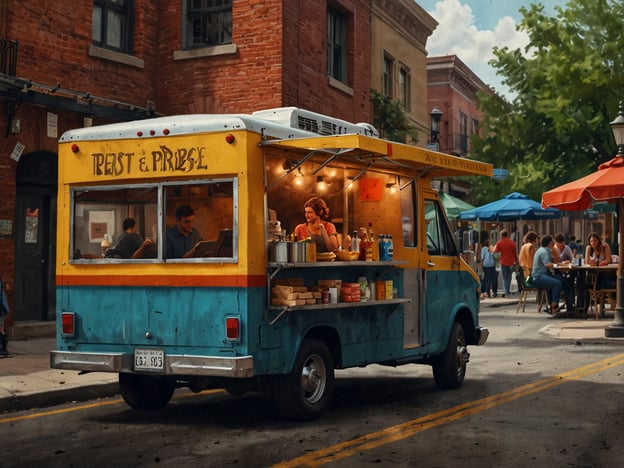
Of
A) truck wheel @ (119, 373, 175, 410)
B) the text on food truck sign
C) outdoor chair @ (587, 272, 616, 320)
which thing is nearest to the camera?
the text on food truck sign

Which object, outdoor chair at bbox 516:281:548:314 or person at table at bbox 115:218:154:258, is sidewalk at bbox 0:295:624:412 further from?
outdoor chair at bbox 516:281:548:314

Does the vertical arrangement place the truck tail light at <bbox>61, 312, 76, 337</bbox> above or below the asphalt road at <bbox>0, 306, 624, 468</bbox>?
above

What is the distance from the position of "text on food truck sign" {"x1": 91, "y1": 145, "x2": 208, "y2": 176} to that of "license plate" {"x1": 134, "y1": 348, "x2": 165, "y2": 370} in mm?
1631

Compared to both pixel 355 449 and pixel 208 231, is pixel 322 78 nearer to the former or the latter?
pixel 208 231

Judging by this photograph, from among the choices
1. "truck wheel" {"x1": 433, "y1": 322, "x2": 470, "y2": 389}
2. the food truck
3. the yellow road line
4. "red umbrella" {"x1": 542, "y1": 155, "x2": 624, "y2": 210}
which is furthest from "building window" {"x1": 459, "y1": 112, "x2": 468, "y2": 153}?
the food truck

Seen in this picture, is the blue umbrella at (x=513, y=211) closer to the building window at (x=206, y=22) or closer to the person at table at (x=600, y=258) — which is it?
the person at table at (x=600, y=258)

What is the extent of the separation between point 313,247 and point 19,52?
8667 mm

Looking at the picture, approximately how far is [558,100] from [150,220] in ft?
84.2

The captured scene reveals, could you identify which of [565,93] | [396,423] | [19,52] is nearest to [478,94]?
[565,93]

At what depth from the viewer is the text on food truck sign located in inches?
344

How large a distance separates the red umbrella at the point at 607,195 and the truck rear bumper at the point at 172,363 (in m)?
10.1

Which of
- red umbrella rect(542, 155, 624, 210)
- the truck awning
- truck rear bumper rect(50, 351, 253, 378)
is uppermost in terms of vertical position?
red umbrella rect(542, 155, 624, 210)

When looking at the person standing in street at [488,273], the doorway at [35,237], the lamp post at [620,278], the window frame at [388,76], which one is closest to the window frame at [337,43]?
the window frame at [388,76]

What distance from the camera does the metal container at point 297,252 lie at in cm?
872
